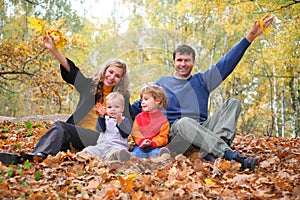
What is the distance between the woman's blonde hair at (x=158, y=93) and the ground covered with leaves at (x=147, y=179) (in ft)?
2.25

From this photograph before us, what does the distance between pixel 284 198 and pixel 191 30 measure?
1588cm

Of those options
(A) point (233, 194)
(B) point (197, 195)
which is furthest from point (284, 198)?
(B) point (197, 195)

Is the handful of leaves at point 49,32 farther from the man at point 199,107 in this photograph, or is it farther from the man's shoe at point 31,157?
the man's shoe at point 31,157

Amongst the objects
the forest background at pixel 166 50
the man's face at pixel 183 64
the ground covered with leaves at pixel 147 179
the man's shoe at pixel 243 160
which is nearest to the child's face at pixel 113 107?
the ground covered with leaves at pixel 147 179

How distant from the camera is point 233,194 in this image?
2.79 m

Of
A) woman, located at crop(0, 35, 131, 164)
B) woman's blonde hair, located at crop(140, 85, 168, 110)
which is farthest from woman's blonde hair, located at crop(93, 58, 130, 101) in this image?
woman's blonde hair, located at crop(140, 85, 168, 110)

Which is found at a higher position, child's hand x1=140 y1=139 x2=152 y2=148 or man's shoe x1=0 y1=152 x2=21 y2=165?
child's hand x1=140 y1=139 x2=152 y2=148

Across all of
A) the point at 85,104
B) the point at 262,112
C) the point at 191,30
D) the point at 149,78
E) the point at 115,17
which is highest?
the point at 115,17

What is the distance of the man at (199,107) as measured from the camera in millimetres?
4090

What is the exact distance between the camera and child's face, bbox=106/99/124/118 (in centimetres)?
426

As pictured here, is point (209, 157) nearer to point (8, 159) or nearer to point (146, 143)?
point (146, 143)

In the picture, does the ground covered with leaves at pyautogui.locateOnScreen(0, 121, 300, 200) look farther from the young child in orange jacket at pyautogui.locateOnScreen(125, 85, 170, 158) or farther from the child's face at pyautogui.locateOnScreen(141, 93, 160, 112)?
the child's face at pyautogui.locateOnScreen(141, 93, 160, 112)

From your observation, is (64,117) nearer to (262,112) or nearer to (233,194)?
(233,194)

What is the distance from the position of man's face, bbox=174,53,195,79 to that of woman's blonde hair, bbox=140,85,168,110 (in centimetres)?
40
